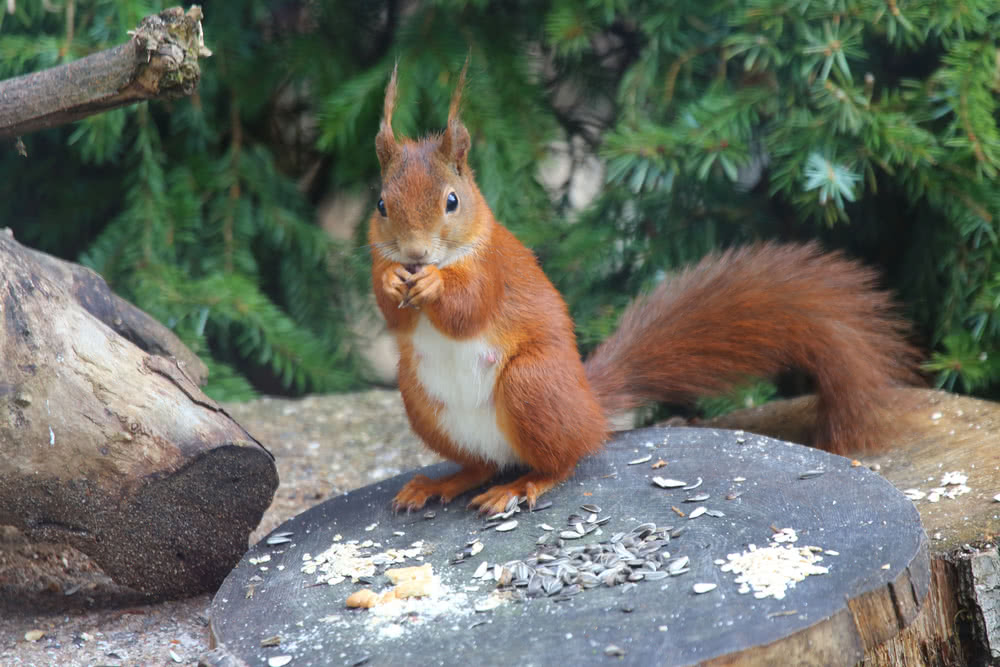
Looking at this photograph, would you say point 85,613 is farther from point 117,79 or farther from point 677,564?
point 677,564

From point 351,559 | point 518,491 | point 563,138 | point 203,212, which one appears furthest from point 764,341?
point 203,212

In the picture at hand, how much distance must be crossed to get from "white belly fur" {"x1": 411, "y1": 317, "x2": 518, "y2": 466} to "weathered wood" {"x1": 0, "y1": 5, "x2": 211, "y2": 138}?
0.41 m

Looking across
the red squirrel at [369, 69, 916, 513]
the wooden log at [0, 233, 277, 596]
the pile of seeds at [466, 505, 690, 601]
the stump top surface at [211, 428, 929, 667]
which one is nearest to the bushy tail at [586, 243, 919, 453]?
the red squirrel at [369, 69, 916, 513]

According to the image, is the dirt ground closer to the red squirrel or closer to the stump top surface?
the stump top surface

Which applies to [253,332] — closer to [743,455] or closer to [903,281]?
[743,455]

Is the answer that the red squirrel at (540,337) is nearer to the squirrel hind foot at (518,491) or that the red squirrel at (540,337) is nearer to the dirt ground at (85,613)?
the squirrel hind foot at (518,491)

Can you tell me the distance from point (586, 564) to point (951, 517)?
510 millimetres

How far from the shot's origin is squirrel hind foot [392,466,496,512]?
1.36 m

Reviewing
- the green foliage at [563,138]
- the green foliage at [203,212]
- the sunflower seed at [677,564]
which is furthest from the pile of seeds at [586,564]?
the green foliage at [203,212]

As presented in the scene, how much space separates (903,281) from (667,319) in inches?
24.3

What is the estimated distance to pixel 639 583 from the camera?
1.07 meters

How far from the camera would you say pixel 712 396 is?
60.0 inches

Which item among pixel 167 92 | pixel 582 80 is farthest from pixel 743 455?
pixel 582 80

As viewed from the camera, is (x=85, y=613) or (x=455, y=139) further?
(x=85, y=613)
